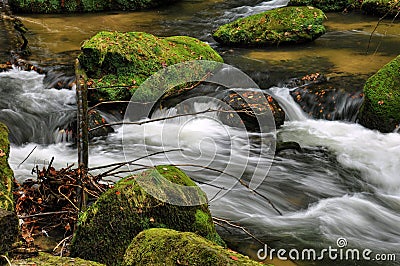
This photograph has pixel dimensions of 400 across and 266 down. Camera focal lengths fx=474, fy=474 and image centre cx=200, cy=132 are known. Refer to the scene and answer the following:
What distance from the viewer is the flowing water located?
5211 mm

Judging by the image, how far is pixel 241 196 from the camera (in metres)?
5.79

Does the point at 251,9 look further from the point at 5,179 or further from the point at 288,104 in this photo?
the point at 5,179

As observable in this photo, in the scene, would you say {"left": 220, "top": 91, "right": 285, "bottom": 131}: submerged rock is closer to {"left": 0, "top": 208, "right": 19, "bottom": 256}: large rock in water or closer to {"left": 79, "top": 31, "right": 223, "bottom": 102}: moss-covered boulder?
{"left": 79, "top": 31, "right": 223, "bottom": 102}: moss-covered boulder

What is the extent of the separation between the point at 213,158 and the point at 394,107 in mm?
2908

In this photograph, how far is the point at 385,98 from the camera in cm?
728

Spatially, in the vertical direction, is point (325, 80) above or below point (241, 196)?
above

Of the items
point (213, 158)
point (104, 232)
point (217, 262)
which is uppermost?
point (217, 262)

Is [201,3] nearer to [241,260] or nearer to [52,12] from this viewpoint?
[52,12]

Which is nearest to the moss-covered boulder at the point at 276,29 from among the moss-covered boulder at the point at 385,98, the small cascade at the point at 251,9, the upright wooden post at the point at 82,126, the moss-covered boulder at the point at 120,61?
the moss-covered boulder at the point at 120,61

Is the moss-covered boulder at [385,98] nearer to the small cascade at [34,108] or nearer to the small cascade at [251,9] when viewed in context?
the small cascade at [34,108]

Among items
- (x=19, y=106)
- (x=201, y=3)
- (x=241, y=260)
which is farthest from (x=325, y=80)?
(x=201, y=3)

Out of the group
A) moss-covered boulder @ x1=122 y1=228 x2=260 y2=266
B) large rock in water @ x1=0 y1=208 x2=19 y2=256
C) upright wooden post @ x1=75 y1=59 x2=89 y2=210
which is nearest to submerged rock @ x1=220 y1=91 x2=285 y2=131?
upright wooden post @ x1=75 y1=59 x2=89 y2=210

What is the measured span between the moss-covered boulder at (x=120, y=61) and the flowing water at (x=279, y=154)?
1.84 feet

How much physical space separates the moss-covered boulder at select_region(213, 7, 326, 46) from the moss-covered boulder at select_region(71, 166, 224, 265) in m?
7.86
